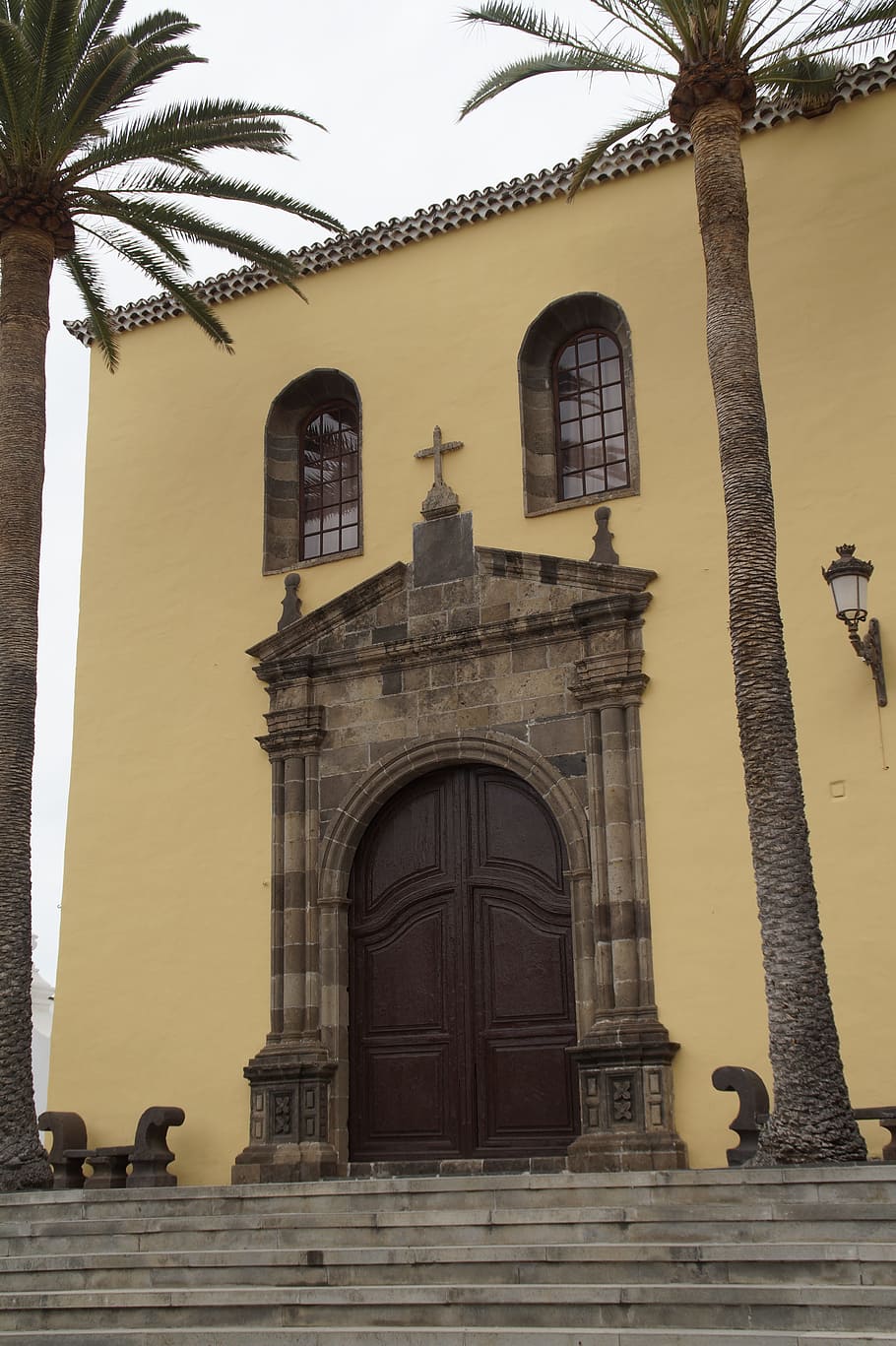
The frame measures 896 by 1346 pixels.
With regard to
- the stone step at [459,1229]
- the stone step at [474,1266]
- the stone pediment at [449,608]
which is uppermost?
the stone pediment at [449,608]

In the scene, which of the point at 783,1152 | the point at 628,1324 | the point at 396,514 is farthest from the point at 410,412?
the point at 628,1324

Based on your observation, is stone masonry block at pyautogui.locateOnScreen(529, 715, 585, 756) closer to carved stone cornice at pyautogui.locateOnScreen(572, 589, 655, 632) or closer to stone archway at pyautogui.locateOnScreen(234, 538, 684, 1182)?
stone archway at pyautogui.locateOnScreen(234, 538, 684, 1182)

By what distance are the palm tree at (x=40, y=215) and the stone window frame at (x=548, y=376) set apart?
211 cm

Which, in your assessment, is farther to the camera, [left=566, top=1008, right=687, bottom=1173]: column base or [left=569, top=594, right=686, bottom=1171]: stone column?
[left=569, top=594, right=686, bottom=1171]: stone column

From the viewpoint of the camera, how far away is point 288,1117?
12891 mm

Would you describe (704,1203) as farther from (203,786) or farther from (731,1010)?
(203,786)

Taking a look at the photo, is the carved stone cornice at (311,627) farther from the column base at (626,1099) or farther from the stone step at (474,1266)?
the stone step at (474,1266)

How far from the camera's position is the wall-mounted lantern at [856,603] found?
439 inches

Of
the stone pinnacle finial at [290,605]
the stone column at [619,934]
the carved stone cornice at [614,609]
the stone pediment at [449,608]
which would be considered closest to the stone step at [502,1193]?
the stone column at [619,934]

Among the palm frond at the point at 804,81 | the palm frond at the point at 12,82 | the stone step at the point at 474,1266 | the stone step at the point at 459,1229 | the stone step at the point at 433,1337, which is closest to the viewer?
the stone step at the point at 433,1337

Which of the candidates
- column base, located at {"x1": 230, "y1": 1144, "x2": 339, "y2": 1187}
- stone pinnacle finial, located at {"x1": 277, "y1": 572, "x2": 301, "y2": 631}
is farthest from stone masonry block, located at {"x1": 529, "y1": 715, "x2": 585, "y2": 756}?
column base, located at {"x1": 230, "y1": 1144, "x2": 339, "y2": 1187}

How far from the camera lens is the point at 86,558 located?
624 inches

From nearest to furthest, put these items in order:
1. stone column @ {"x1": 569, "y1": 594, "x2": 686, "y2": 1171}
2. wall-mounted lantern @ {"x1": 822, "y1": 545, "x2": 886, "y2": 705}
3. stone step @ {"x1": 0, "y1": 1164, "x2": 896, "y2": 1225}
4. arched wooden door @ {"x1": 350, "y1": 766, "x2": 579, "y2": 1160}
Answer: stone step @ {"x1": 0, "y1": 1164, "x2": 896, "y2": 1225}, wall-mounted lantern @ {"x1": 822, "y1": 545, "x2": 886, "y2": 705}, stone column @ {"x1": 569, "y1": 594, "x2": 686, "y2": 1171}, arched wooden door @ {"x1": 350, "y1": 766, "x2": 579, "y2": 1160}

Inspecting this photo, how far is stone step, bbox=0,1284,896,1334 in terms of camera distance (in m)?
7.40
